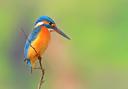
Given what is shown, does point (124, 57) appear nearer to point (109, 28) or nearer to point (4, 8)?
point (109, 28)

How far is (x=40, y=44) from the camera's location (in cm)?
127

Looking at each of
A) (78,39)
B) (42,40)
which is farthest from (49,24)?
(78,39)

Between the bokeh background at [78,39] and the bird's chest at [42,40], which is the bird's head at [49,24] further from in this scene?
the bokeh background at [78,39]

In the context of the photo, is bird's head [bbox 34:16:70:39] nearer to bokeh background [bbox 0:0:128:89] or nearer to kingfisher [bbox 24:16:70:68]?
kingfisher [bbox 24:16:70:68]

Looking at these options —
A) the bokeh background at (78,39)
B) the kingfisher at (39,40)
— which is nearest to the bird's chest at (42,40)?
the kingfisher at (39,40)

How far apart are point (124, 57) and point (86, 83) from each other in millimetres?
392

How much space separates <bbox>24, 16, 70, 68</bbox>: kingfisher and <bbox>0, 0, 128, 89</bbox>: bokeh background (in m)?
2.82

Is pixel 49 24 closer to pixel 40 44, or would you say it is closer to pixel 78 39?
pixel 40 44

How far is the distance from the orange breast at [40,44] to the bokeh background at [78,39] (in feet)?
9.27

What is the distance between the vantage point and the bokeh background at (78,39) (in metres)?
4.32

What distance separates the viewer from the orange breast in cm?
127

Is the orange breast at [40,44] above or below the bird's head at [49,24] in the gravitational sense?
below

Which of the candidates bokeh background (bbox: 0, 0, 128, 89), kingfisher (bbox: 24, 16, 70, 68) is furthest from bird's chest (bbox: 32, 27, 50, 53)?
bokeh background (bbox: 0, 0, 128, 89)

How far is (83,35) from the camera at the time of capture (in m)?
4.52
